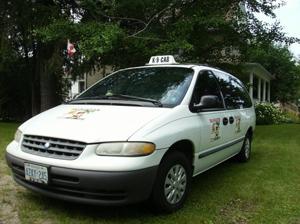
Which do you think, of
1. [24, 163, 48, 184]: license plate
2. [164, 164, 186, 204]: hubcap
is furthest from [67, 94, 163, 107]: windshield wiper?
[24, 163, 48, 184]: license plate

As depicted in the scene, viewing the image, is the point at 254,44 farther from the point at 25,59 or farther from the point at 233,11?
the point at 25,59

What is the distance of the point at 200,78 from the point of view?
5.55 metres

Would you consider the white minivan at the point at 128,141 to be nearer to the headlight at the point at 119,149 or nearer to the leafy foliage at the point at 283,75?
the headlight at the point at 119,149

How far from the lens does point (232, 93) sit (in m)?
6.70

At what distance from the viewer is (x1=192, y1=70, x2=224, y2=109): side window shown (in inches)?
207

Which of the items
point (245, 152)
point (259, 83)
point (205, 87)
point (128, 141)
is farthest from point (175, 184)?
point (259, 83)

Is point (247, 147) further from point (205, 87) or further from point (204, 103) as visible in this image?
point (204, 103)

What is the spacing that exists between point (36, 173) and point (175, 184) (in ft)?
4.86

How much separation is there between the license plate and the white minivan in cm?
1

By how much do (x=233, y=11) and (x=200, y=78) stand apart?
628 cm

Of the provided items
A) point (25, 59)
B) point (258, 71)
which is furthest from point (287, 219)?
point (258, 71)

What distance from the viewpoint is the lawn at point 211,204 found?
4.33 m

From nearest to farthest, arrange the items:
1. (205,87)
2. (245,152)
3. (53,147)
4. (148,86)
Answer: (53,147)
(148,86)
(205,87)
(245,152)

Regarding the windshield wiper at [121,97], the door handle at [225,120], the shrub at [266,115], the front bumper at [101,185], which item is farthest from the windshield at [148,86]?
the shrub at [266,115]
